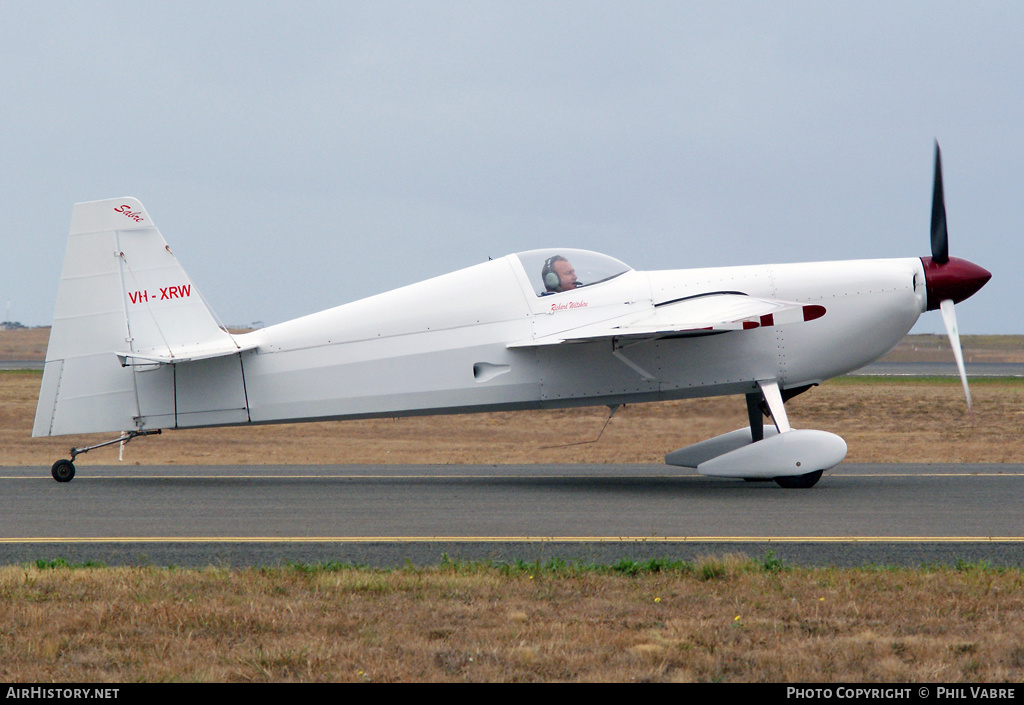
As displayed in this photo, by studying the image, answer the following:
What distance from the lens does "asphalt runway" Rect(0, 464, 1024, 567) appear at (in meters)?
8.01

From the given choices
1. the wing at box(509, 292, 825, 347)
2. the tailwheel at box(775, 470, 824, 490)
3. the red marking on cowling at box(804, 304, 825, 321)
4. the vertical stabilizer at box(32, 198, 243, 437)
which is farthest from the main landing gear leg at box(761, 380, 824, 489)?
the vertical stabilizer at box(32, 198, 243, 437)

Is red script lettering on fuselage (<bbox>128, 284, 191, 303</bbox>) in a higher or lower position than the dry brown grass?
higher

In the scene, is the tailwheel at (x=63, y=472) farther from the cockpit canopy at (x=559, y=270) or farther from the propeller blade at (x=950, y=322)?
the propeller blade at (x=950, y=322)

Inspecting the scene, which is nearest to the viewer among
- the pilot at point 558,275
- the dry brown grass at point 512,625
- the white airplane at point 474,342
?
the dry brown grass at point 512,625

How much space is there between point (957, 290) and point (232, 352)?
1036cm

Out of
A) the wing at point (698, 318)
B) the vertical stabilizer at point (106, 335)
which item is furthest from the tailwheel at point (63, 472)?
the wing at point (698, 318)

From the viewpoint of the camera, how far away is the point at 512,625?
17.4 ft

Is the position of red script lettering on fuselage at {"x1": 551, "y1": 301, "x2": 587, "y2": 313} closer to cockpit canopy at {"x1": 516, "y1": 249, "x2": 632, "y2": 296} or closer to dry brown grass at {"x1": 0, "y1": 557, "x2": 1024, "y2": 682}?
cockpit canopy at {"x1": 516, "y1": 249, "x2": 632, "y2": 296}

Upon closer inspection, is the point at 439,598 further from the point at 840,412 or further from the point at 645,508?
the point at 840,412

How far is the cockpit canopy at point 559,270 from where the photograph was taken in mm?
13359

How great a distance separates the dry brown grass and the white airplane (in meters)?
6.51

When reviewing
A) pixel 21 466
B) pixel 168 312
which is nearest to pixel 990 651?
Answer: pixel 168 312

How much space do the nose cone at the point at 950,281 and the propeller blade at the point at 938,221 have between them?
0.40ft

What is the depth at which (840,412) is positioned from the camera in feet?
91.8
